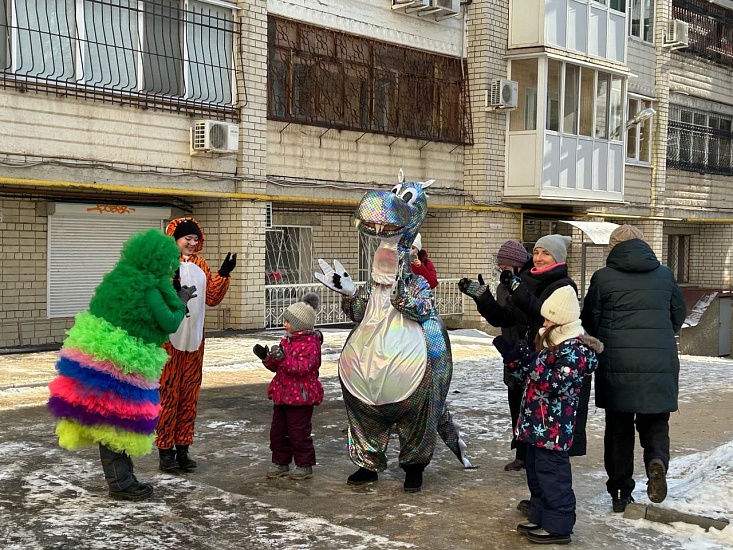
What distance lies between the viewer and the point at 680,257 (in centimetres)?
2780

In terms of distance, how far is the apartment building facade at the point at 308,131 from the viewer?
42.2 feet

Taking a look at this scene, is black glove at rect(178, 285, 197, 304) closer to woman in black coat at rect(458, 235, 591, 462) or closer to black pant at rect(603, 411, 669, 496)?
woman in black coat at rect(458, 235, 591, 462)

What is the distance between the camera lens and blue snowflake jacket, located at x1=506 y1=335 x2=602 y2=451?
5.13m

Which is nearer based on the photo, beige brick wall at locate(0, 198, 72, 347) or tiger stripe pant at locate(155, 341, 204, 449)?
tiger stripe pant at locate(155, 341, 204, 449)

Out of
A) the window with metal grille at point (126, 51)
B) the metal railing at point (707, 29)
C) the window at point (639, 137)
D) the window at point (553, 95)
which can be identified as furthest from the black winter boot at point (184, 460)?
the metal railing at point (707, 29)

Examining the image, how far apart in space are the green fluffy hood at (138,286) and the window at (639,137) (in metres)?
19.6

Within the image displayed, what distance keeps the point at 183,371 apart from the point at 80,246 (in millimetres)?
8002

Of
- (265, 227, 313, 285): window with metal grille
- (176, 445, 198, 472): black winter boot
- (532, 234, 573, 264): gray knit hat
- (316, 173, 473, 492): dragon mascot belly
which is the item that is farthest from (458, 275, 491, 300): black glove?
(265, 227, 313, 285): window with metal grille

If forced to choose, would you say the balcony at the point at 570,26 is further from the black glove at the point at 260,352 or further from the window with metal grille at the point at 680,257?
the black glove at the point at 260,352

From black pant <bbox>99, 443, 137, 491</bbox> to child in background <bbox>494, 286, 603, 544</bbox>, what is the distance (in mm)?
2296

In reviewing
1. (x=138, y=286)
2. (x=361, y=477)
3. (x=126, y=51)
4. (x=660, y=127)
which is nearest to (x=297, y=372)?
(x=361, y=477)

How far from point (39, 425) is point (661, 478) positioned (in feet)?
16.3

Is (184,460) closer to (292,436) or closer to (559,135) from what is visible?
(292,436)

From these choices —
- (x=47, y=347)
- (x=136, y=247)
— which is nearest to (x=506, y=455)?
(x=136, y=247)
